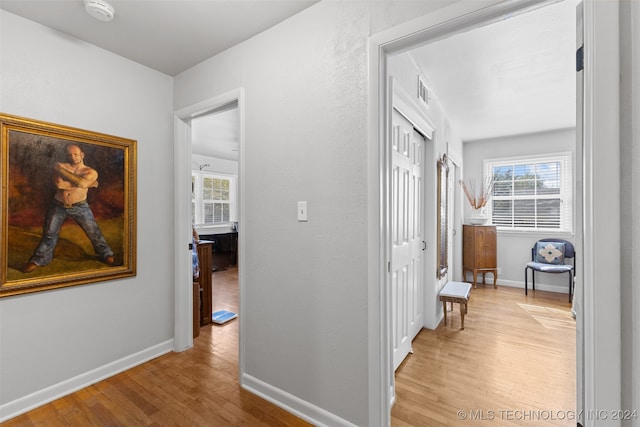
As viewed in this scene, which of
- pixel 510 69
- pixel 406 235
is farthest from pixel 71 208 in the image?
pixel 510 69

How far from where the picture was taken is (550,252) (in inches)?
183

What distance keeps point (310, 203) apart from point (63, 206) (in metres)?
1.79

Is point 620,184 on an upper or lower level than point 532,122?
lower

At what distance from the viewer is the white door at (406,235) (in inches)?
90.7

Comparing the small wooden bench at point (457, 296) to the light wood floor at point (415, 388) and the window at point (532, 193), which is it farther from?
the window at point (532, 193)

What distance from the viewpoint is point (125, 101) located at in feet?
7.90

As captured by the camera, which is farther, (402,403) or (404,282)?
(404,282)

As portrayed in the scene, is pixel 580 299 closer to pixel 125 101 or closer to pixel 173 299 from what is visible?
pixel 173 299

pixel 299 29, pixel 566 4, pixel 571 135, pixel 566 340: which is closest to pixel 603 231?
pixel 566 4

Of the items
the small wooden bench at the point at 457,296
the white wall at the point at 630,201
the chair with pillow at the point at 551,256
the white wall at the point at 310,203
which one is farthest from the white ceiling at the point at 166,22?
the chair with pillow at the point at 551,256

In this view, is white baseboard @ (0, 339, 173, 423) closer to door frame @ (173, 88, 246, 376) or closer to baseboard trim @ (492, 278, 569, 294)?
door frame @ (173, 88, 246, 376)

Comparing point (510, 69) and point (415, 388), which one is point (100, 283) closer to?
point (415, 388)

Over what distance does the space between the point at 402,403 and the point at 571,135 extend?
200 inches

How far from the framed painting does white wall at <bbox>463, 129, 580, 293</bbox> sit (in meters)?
5.52
